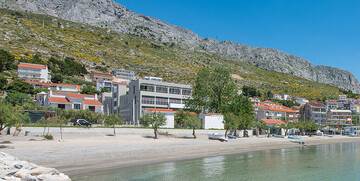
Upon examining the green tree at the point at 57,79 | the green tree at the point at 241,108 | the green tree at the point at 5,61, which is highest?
the green tree at the point at 5,61

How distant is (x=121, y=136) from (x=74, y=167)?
70.1ft

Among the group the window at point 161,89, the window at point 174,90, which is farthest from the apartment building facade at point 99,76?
the window at point 161,89

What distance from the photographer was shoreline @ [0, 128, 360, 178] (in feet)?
83.6

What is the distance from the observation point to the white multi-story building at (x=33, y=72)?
11331 cm

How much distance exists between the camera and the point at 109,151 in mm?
33000

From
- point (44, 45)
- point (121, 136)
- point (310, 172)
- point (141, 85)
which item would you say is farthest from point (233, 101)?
point (44, 45)

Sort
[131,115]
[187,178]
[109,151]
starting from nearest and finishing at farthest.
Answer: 1. [187,178]
2. [109,151]
3. [131,115]

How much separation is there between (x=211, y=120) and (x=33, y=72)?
281 feet

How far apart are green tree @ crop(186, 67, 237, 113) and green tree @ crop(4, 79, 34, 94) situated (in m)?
56.3

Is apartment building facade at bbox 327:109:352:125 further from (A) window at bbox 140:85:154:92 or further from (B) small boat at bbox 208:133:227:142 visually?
(B) small boat at bbox 208:133:227:142

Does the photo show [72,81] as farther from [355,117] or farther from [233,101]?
[355,117]

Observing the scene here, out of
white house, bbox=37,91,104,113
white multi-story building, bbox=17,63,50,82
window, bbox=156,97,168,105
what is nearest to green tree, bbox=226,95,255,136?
window, bbox=156,97,168,105

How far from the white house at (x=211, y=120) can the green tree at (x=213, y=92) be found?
6.77 metres

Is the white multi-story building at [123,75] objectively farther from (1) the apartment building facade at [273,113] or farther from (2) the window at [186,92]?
(2) the window at [186,92]
